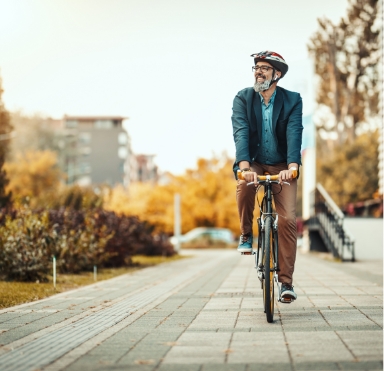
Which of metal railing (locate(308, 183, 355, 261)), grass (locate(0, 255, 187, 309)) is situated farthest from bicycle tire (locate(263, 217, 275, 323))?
metal railing (locate(308, 183, 355, 261))

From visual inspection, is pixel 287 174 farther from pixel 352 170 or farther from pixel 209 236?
pixel 352 170

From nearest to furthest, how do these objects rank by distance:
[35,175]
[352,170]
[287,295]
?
[287,295]
[352,170]
[35,175]

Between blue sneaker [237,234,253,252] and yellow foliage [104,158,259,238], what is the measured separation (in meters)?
43.1

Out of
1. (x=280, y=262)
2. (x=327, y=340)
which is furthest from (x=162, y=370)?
(x=280, y=262)

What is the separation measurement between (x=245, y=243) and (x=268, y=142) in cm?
92

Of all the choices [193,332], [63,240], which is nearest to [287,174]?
[193,332]

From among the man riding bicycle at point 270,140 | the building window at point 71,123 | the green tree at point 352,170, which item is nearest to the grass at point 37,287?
the man riding bicycle at point 270,140

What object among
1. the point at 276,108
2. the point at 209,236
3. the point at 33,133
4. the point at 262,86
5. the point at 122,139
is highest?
the point at 122,139

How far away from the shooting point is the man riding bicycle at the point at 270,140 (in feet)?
23.9

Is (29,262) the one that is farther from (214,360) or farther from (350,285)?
(214,360)

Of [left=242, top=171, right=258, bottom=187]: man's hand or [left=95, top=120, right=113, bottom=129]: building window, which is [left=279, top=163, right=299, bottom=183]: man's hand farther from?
[left=95, top=120, right=113, bottom=129]: building window

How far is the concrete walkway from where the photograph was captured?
16.8ft

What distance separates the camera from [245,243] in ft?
24.4

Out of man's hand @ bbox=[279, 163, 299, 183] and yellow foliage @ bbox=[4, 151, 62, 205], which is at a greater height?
yellow foliage @ bbox=[4, 151, 62, 205]
